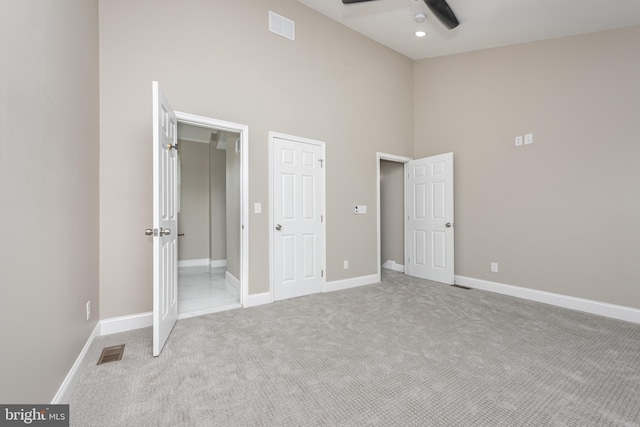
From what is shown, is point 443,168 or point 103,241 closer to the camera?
point 103,241

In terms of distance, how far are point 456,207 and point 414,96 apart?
214 cm

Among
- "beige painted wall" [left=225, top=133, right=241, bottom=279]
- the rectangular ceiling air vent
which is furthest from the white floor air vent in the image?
the rectangular ceiling air vent

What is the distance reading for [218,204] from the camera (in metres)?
6.32

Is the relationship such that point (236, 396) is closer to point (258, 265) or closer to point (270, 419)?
point (270, 419)

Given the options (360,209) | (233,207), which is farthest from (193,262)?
(360,209)

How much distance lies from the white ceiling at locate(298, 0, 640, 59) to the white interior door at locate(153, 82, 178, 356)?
2622 mm

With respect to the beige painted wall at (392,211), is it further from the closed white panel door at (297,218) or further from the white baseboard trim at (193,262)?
the white baseboard trim at (193,262)

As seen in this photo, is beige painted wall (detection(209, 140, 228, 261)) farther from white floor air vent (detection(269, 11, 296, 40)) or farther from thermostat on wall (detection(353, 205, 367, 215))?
white floor air vent (detection(269, 11, 296, 40))

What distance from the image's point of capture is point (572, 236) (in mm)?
3373

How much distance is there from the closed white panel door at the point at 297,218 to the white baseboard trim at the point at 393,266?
201cm

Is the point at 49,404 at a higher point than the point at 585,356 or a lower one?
higher

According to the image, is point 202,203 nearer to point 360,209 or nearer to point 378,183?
point 360,209

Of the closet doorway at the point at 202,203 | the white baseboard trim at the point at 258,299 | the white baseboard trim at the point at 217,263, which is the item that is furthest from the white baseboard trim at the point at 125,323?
the white baseboard trim at the point at 217,263

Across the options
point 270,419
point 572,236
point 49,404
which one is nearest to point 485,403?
point 270,419
